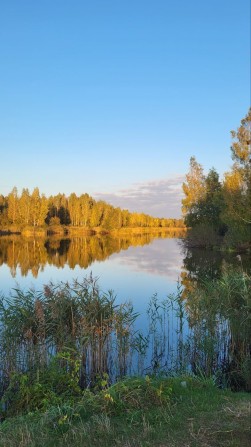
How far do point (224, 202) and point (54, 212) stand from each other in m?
86.4

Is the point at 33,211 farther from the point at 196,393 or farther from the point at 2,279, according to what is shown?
the point at 196,393

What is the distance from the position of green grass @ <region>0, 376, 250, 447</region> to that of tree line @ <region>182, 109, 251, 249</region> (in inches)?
1154

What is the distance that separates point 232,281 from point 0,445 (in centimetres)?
761

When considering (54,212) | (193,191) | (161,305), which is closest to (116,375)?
(161,305)

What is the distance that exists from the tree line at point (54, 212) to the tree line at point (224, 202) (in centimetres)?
2797

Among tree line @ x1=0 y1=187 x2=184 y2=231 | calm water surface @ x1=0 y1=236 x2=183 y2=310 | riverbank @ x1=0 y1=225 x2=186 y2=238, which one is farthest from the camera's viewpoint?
tree line @ x1=0 y1=187 x2=184 y2=231

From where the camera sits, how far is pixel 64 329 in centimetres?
888

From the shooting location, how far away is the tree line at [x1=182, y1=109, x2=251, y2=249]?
35.6 meters

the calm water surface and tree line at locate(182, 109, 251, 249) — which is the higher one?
tree line at locate(182, 109, 251, 249)

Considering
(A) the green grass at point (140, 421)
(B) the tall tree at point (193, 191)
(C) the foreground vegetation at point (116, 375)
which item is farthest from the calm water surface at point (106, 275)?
(B) the tall tree at point (193, 191)

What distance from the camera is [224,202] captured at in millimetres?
38500

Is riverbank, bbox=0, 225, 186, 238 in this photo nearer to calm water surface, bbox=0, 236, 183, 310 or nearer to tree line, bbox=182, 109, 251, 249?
tree line, bbox=182, 109, 251, 249

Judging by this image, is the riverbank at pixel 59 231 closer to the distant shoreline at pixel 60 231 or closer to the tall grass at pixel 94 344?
the distant shoreline at pixel 60 231

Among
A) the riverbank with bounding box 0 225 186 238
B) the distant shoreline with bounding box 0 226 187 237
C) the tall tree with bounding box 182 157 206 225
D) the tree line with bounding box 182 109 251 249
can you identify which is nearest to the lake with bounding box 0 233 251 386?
the tree line with bounding box 182 109 251 249
